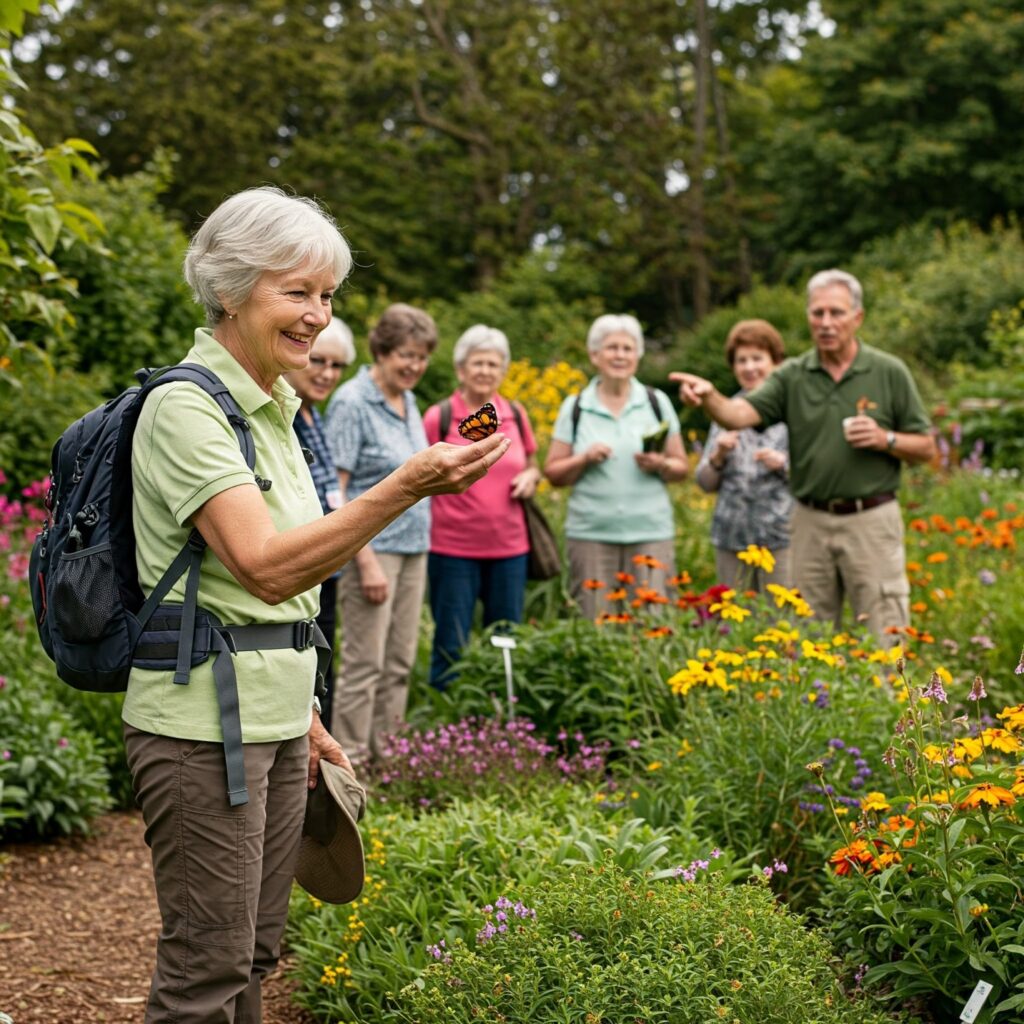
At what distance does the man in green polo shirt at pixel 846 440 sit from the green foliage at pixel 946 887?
2743mm

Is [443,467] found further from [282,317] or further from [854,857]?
[854,857]

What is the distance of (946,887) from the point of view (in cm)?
264

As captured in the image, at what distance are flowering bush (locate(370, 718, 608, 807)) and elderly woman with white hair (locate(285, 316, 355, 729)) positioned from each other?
0.57m

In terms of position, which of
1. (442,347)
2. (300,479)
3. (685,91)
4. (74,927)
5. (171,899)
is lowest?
(74,927)

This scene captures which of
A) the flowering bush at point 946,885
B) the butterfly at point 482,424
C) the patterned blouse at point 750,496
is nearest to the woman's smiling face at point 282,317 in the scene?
the butterfly at point 482,424

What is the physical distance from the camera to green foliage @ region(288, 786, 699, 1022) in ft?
10.6

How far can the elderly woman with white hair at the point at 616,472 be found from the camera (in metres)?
6.03

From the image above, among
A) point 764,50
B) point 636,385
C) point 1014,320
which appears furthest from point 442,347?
point 764,50

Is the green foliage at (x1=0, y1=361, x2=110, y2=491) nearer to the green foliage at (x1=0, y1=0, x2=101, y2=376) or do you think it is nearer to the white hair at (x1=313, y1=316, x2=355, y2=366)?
the white hair at (x1=313, y1=316, x2=355, y2=366)

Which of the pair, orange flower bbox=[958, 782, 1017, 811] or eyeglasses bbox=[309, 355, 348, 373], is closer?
orange flower bbox=[958, 782, 1017, 811]

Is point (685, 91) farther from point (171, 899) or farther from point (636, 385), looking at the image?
point (171, 899)

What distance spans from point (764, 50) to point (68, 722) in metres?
31.2

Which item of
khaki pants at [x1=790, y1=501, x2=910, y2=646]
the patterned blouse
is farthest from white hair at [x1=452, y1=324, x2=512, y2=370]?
khaki pants at [x1=790, y1=501, x2=910, y2=646]

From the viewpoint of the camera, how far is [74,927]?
4266 mm
